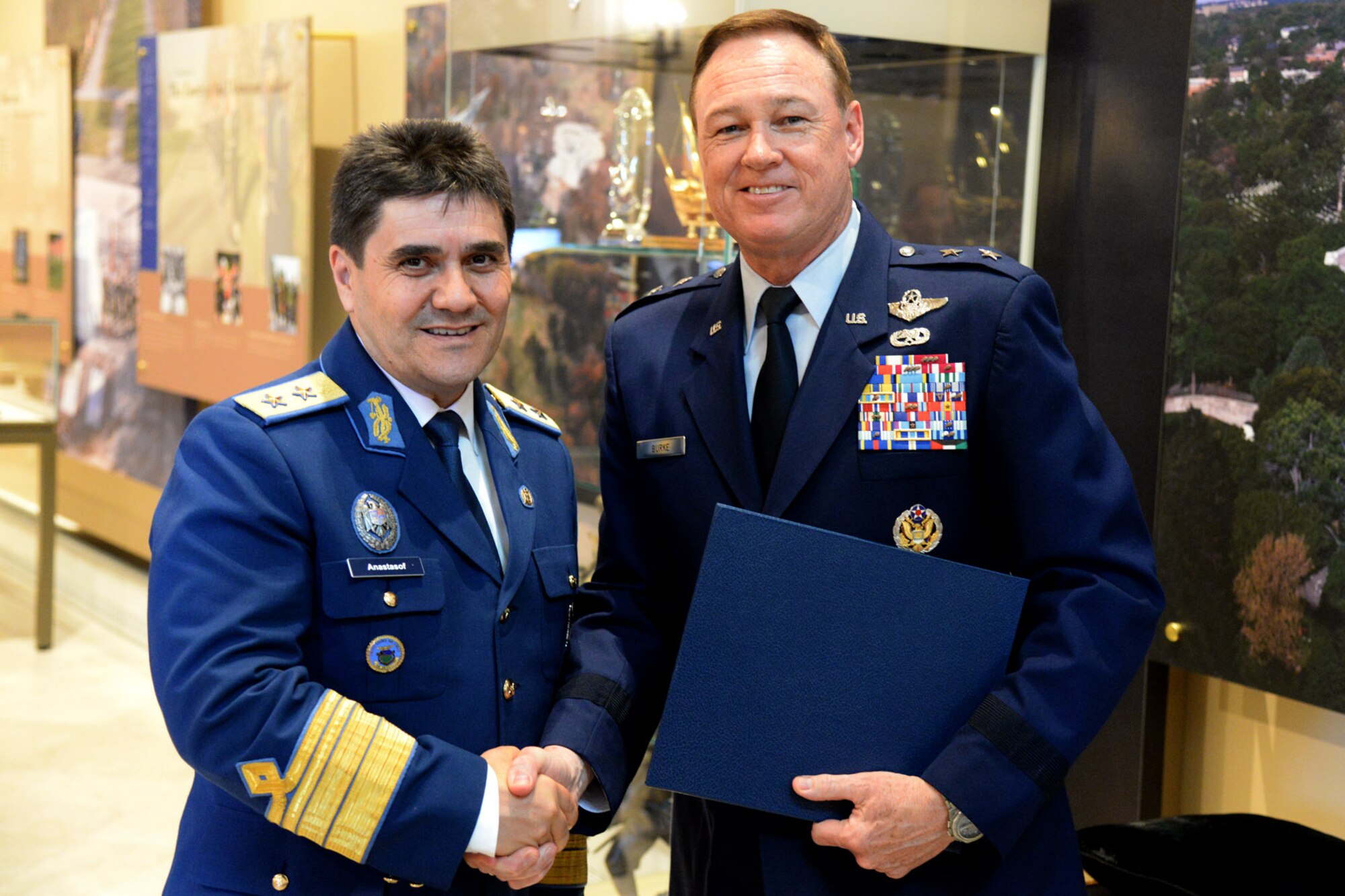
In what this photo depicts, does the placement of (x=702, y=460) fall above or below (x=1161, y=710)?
above

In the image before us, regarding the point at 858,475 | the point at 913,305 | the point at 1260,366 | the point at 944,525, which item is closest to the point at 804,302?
the point at 913,305

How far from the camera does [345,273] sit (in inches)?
72.1

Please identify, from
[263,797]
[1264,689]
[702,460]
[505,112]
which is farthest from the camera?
[505,112]

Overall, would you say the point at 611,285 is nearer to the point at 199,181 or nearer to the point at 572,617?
the point at 572,617

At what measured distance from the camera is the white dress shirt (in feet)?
6.22

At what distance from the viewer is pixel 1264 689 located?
102 inches

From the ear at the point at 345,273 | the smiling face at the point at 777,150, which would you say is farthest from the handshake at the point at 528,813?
the smiling face at the point at 777,150

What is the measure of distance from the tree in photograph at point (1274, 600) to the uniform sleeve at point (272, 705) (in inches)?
65.7

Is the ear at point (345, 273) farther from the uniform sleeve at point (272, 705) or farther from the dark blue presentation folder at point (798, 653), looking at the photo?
the dark blue presentation folder at point (798, 653)

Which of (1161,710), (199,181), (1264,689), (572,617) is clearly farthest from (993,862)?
(199,181)

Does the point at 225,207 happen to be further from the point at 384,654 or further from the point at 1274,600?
the point at 1274,600

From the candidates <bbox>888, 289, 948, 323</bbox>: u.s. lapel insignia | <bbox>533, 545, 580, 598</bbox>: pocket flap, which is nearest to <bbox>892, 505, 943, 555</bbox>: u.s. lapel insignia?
<bbox>888, 289, 948, 323</bbox>: u.s. lapel insignia

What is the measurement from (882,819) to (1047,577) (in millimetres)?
392

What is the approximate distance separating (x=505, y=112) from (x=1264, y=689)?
2.33 metres
